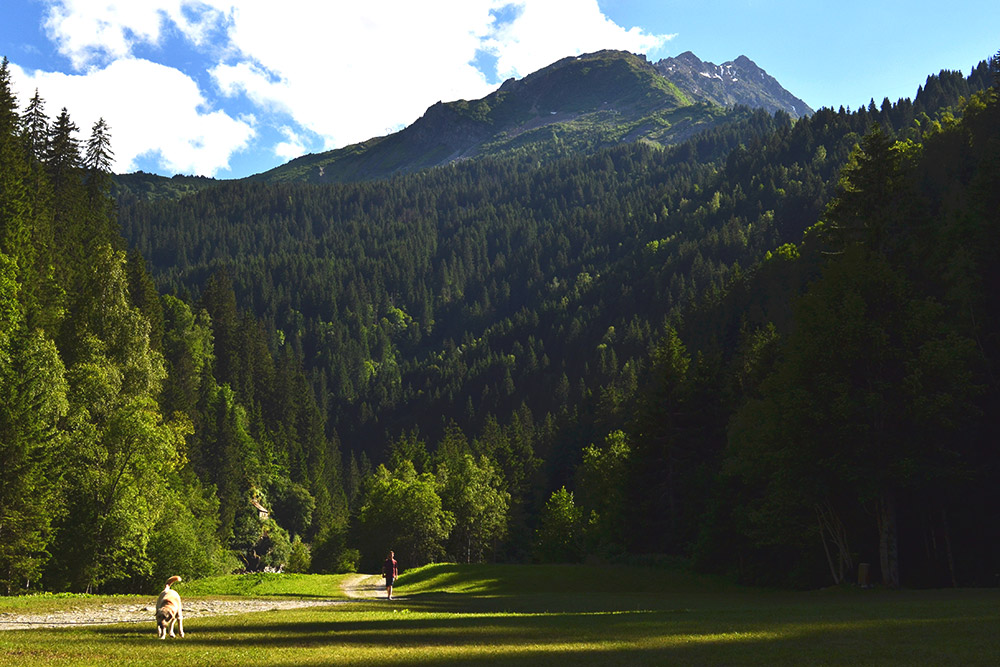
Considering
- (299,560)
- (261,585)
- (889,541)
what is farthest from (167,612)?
(299,560)

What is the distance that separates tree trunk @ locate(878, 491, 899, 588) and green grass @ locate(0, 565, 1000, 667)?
5.33 m

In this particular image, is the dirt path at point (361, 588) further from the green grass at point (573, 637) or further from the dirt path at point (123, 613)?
the green grass at point (573, 637)

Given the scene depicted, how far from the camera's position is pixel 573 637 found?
61.7ft

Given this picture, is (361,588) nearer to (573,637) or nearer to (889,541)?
(889,541)

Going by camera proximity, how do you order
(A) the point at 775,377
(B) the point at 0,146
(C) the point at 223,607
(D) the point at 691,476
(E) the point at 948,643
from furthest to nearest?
(D) the point at 691,476, (B) the point at 0,146, (A) the point at 775,377, (C) the point at 223,607, (E) the point at 948,643

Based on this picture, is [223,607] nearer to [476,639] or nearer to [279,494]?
[476,639]

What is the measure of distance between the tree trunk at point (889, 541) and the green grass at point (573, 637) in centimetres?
533

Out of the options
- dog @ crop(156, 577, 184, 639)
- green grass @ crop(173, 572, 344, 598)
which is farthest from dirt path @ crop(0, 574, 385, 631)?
green grass @ crop(173, 572, 344, 598)

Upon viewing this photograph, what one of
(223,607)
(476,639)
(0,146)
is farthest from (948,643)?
(0,146)

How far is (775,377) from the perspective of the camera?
39.5 meters

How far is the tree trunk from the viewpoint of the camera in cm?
3509

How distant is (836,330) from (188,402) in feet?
307

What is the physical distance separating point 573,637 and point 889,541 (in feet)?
77.9

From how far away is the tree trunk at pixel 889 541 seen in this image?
35094 millimetres
